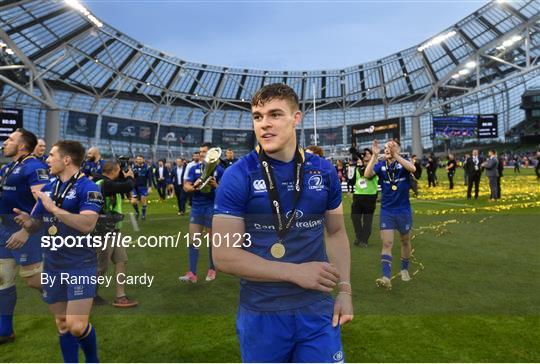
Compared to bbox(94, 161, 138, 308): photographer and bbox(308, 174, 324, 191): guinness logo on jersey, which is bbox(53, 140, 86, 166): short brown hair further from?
bbox(308, 174, 324, 191): guinness logo on jersey

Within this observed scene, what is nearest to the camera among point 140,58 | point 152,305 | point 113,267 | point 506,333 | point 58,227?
point 58,227

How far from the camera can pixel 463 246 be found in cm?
840

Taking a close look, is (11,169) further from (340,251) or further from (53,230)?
(340,251)

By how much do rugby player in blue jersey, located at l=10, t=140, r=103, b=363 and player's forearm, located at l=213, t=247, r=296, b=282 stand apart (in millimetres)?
1762

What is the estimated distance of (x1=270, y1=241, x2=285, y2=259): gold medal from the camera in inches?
80.4

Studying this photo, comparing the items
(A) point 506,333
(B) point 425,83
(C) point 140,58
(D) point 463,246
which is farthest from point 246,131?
(A) point 506,333

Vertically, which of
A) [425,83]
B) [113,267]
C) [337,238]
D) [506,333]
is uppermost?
[425,83]

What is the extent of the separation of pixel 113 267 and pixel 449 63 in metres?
52.8

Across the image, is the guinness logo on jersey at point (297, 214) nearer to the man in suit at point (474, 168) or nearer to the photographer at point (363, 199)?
the photographer at point (363, 199)

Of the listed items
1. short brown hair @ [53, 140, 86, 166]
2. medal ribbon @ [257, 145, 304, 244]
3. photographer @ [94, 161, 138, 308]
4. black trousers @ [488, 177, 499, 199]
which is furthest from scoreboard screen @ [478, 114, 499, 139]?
medal ribbon @ [257, 145, 304, 244]

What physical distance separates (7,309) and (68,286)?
1.90 meters

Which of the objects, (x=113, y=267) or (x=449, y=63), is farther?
(x=449, y=63)

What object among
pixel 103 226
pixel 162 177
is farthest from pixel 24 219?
pixel 162 177

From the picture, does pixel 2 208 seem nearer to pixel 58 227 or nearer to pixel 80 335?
pixel 58 227
